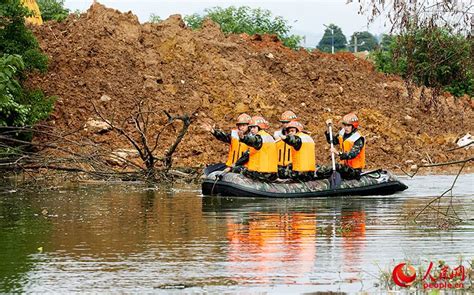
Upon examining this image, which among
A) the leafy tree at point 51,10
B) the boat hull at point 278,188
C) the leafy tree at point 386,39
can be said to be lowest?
the boat hull at point 278,188

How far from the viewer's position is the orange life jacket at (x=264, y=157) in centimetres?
2781

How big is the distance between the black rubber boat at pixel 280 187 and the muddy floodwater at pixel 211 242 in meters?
0.22

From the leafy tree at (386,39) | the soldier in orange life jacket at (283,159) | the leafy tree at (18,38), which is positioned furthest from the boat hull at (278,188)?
the leafy tree at (18,38)

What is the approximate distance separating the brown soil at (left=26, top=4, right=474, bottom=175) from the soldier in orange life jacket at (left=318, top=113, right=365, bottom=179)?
1149 cm

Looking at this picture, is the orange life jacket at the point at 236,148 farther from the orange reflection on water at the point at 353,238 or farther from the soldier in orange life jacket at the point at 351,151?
the orange reflection on water at the point at 353,238

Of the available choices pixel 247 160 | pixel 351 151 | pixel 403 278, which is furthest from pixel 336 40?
pixel 403 278

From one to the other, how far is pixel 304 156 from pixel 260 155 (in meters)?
1.05

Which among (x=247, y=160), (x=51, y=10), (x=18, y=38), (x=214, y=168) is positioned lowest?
(x=214, y=168)

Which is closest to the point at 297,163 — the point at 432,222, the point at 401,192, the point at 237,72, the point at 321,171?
the point at 321,171

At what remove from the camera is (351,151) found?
28.7m

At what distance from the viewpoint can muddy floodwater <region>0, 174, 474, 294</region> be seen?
14.6 meters

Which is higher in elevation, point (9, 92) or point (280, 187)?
point (9, 92)

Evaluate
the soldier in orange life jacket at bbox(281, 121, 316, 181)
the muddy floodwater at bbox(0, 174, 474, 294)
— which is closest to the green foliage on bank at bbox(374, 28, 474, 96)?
the muddy floodwater at bbox(0, 174, 474, 294)

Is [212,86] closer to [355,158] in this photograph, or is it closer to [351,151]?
[355,158]
